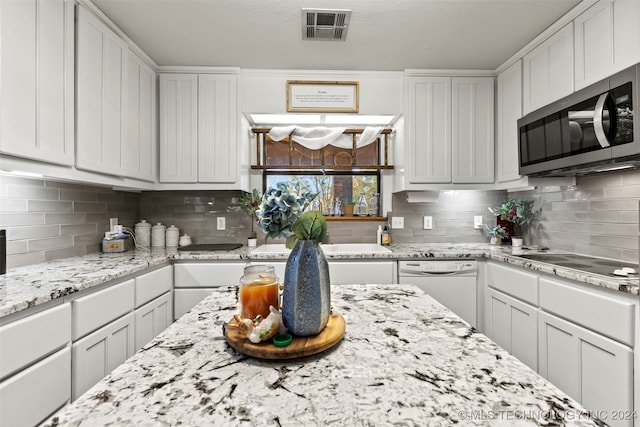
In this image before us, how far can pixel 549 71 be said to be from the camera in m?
2.08

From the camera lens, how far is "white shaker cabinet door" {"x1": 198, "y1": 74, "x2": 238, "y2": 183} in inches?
102

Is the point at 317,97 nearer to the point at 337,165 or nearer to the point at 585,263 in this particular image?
the point at 337,165

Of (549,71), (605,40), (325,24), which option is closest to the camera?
(605,40)

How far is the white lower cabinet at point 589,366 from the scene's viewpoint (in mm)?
1354

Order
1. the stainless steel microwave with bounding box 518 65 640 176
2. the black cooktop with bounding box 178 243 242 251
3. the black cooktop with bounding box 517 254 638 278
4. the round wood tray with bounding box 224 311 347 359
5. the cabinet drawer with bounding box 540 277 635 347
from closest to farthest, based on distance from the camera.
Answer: the round wood tray with bounding box 224 311 347 359, the cabinet drawer with bounding box 540 277 635 347, the stainless steel microwave with bounding box 518 65 640 176, the black cooktop with bounding box 517 254 638 278, the black cooktop with bounding box 178 243 242 251

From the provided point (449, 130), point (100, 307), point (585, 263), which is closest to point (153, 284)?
point (100, 307)

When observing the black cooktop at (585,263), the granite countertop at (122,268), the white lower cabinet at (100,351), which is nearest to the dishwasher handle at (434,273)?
the granite countertop at (122,268)

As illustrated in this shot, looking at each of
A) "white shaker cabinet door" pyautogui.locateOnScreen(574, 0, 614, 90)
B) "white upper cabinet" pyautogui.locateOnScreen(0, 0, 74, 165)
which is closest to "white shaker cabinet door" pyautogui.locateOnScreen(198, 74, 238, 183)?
"white upper cabinet" pyautogui.locateOnScreen(0, 0, 74, 165)

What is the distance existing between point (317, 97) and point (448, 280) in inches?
72.3

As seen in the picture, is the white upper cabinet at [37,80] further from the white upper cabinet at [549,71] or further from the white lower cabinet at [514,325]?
the white upper cabinet at [549,71]

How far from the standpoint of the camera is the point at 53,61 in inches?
61.1

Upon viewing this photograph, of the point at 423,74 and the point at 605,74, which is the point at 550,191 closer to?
the point at 605,74

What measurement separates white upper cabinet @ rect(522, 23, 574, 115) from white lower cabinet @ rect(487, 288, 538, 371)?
4.55 feet

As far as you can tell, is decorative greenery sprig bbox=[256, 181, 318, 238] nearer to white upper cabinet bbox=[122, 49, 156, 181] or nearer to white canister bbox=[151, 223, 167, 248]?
white upper cabinet bbox=[122, 49, 156, 181]
